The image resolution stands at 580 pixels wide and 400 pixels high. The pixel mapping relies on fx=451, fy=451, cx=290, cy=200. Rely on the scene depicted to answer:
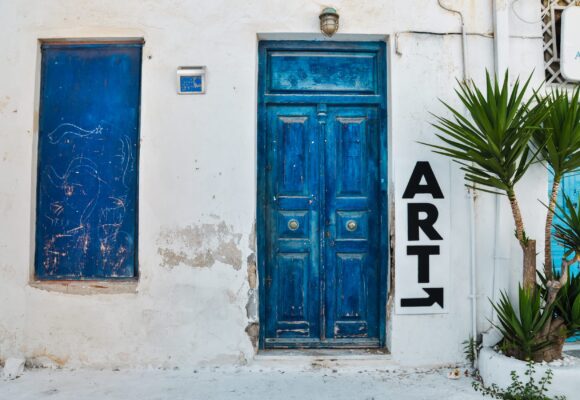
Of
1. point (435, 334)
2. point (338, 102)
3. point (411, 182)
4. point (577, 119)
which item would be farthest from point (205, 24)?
point (435, 334)

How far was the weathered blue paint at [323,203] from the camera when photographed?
3998 millimetres

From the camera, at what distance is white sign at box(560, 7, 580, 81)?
152 inches

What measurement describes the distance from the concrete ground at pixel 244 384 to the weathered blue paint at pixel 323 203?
0.38 m

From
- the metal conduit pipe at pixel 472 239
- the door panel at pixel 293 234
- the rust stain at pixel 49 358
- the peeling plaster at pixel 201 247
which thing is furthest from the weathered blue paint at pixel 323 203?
the rust stain at pixel 49 358

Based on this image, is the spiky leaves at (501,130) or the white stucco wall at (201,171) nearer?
the spiky leaves at (501,130)

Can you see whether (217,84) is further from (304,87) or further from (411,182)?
(411,182)

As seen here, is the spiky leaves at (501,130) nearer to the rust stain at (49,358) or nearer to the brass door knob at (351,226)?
the brass door knob at (351,226)

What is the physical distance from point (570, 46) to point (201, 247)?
3.60 metres

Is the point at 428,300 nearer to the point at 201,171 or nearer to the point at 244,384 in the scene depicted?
the point at 244,384

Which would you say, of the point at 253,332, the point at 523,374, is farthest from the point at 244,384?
the point at 523,374

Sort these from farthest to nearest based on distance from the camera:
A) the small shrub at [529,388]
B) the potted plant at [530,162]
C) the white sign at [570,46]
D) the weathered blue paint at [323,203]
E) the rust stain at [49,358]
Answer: the weathered blue paint at [323,203] < the white sign at [570,46] < the rust stain at [49,358] < the potted plant at [530,162] < the small shrub at [529,388]

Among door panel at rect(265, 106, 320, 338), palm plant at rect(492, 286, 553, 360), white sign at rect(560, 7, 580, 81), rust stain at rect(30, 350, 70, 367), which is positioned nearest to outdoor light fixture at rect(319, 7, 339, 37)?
Answer: door panel at rect(265, 106, 320, 338)

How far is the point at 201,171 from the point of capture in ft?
12.6

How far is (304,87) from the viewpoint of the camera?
4035 millimetres
